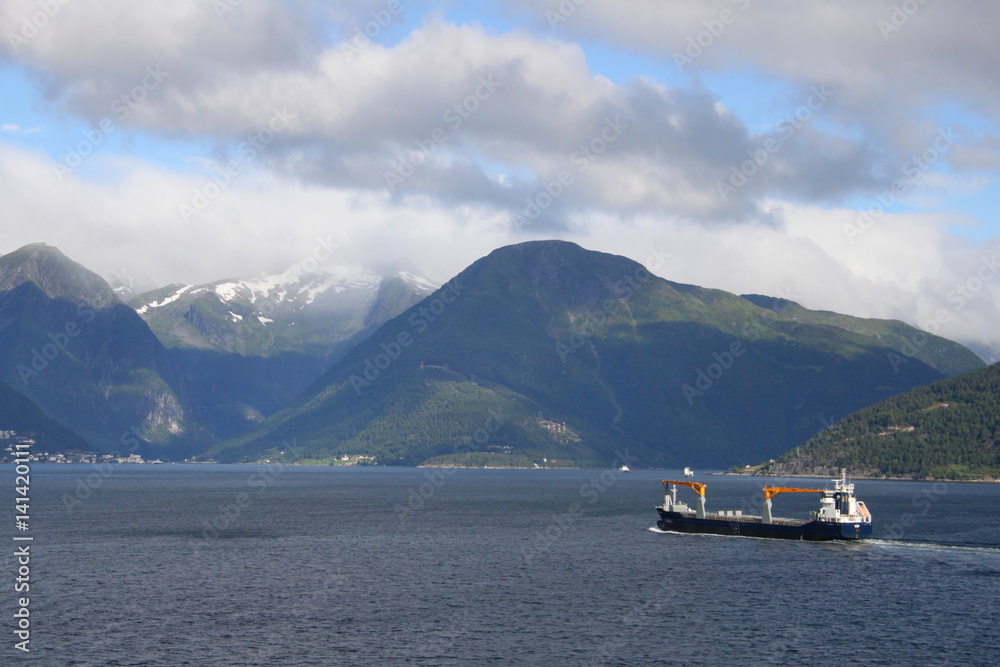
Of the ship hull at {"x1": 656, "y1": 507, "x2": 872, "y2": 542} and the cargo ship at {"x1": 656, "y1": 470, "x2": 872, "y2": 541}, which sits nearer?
the ship hull at {"x1": 656, "y1": 507, "x2": 872, "y2": 542}

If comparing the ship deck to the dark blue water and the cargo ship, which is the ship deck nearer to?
the cargo ship

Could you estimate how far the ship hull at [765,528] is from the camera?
16625 cm

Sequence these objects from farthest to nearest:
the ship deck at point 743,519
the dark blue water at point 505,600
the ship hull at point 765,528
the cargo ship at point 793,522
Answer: the ship deck at point 743,519 → the cargo ship at point 793,522 → the ship hull at point 765,528 → the dark blue water at point 505,600

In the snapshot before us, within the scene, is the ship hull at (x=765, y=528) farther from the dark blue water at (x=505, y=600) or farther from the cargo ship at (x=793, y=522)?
the dark blue water at (x=505, y=600)

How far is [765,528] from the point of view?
6934 inches

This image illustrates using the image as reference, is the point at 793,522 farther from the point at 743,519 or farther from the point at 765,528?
the point at 743,519

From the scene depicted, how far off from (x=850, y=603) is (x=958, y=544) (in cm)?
5724

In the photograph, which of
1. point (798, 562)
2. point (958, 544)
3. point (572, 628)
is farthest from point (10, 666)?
point (958, 544)

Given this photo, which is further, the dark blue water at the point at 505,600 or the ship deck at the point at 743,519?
the ship deck at the point at 743,519

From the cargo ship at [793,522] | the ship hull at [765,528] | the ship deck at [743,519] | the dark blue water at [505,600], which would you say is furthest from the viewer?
the ship deck at [743,519]

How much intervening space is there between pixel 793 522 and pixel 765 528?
5.21m

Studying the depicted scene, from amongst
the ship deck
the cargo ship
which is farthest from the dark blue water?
the ship deck

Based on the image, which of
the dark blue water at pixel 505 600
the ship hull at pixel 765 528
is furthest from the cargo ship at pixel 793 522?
the dark blue water at pixel 505 600

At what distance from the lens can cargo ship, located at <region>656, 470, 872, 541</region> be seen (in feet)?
548
